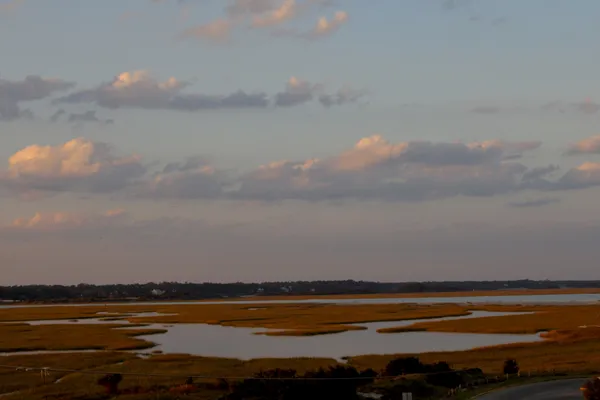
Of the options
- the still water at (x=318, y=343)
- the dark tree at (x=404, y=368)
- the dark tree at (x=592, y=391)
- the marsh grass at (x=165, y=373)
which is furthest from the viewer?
the still water at (x=318, y=343)

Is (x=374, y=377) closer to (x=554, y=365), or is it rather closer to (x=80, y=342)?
(x=554, y=365)

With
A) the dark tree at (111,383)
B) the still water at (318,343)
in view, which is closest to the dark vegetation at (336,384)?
the dark tree at (111,383)

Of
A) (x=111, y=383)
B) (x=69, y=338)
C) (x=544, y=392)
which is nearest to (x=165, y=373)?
(x=111, y=383)

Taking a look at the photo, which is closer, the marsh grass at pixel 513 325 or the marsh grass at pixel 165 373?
the marsh grass at pixel 165 373

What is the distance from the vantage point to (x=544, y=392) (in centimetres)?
3447

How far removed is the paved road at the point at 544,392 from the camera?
33031 mm

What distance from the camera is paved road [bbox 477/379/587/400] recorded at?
33.0 meters

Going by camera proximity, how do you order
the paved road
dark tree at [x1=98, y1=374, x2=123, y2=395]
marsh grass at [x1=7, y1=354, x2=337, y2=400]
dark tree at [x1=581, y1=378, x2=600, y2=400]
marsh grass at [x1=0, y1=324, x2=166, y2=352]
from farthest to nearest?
1. marsh grass at [x1=0, y1=324, x2=166, y2=352]
2. dark tree at [x1=98, y1=374, x2=123, y2=395]
3. marsh grass at [x1=7, y1=354, x2=337, y2=400]
4. the paved road
5. dark tree at [x1=581, y1=378, x2=600, y2=400]

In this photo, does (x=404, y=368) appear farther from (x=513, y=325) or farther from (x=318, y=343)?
(x=513, y=325)

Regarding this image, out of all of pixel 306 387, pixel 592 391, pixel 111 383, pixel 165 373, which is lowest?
pixel 165 373

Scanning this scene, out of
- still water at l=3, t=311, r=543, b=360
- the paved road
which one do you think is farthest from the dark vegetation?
still water at l=3, t=311, r=543, b=360

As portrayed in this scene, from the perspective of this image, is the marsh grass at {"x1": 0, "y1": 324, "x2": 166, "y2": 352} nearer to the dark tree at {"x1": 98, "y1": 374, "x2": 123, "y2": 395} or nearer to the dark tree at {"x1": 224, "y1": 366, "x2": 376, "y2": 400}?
the dark tree at {"x1": 98, "y1": 374, "x2": 123, "y2": 395}

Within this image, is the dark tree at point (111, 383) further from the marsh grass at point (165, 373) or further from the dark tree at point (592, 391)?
the dark tree at point (592, 391)

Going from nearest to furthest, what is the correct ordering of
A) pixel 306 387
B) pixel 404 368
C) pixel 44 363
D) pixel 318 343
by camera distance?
pixel 306 387, pixel 404 368, pixel 44 363, pixel 318 343
